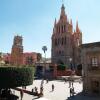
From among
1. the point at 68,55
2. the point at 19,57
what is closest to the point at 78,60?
the point at 68,55

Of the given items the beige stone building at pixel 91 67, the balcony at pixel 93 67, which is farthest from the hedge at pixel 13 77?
the balcony at pixel 93 67

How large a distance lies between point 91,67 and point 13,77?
39.1ft

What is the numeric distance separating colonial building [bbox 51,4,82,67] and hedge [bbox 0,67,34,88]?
55.0 m

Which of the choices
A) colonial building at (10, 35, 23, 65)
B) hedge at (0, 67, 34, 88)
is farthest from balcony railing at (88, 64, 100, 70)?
colonial building at (10, 35, 23, 65)

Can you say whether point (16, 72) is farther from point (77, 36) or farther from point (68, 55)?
point (77, 36)

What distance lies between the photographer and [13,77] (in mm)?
28594

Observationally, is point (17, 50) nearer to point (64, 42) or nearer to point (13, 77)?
point (64, 42)

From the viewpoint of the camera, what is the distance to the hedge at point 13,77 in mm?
28016

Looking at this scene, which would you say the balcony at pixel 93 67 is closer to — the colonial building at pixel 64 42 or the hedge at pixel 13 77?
the hedge at pixel 13 77

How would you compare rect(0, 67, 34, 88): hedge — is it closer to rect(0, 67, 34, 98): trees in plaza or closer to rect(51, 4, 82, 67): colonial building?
rect(0, 67, 34, 98): trees in plaza

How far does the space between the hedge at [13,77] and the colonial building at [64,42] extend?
55.0 meters

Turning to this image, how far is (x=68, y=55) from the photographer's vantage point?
86.5m

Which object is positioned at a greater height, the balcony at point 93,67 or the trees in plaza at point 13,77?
the balcony at point 93,67

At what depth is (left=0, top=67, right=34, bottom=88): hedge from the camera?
28.0m
